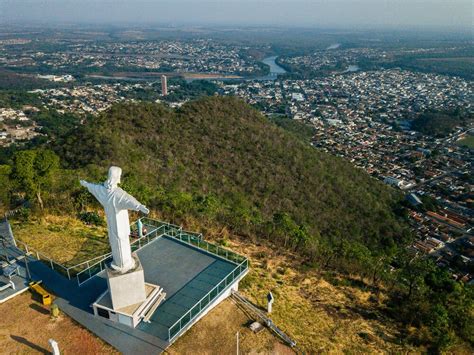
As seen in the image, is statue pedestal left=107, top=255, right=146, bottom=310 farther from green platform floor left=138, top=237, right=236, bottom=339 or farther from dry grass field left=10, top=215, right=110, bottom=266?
dry grass field left=10, top=215, right=110, bottom=266

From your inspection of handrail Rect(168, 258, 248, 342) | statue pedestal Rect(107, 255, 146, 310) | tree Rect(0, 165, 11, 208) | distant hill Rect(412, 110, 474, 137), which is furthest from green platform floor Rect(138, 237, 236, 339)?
distant hill Rect(412, 110, 474, 137)

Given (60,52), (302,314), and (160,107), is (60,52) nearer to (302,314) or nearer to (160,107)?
(160,107)

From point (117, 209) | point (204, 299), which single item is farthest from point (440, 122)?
point (117, 209)

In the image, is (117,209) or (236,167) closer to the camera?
(117,209)

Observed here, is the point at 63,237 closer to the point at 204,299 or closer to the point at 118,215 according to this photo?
the point at 118,215

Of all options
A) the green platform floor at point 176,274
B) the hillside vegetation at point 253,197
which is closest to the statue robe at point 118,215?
the green platform floor at point 176,274

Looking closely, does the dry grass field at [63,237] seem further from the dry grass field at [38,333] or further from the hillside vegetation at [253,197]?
the dry grass field at [38,333]
